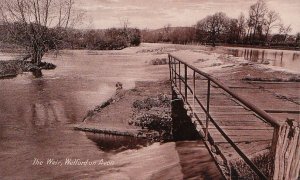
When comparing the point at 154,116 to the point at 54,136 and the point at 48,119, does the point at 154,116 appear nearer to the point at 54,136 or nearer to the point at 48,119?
the point at 54,136

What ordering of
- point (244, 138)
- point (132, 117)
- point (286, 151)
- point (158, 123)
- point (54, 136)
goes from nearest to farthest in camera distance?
1. point (286, 151)
2. point (244, 138)
3. point (54, 136)
4. point (158, 123)
5. point (132, 117)

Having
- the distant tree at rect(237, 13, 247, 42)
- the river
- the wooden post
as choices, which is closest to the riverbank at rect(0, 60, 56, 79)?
the distant tree at rect(237, 13, 247, 42)

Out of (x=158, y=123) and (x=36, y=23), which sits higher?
(x=36, y=23)

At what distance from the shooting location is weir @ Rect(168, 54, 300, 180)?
2.04m

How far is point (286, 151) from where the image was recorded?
2.06 m

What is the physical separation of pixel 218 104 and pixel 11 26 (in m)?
19.3

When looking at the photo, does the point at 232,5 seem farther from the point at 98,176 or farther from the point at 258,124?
the point at 98,176

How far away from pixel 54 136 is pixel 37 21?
15.9m

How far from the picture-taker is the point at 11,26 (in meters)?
21.5

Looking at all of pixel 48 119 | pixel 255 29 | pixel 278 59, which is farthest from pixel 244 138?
pixel 278 59

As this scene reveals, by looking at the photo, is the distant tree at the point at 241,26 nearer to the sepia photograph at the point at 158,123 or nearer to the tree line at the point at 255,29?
the tree line at the point at 255,29

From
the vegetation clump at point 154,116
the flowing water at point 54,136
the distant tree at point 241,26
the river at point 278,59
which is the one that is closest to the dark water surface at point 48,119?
the flowing water at point 54,136

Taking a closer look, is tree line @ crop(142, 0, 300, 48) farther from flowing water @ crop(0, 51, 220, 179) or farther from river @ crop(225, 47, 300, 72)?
flowing water @ crop(0, 51, 220, 179)

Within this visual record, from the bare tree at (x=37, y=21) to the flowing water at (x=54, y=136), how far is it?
5788 millimetres
